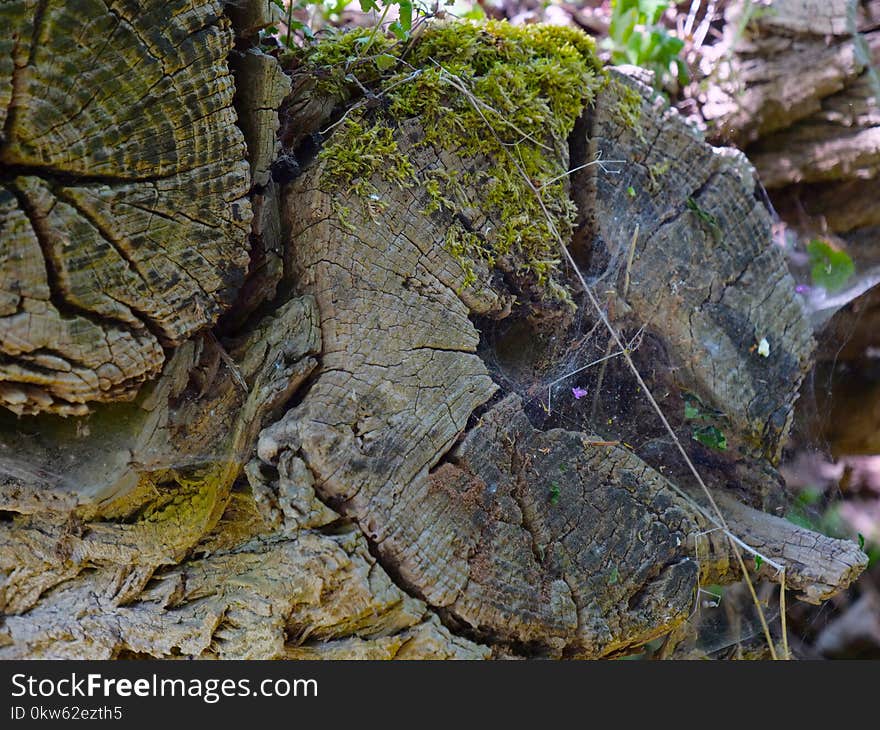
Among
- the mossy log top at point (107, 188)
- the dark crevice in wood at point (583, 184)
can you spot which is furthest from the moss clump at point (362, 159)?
the dark crevice in wood at point (583, 184)

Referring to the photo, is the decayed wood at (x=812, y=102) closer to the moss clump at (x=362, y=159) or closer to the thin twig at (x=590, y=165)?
the thin twig at (x=590, y=165)

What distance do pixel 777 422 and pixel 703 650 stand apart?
92cm

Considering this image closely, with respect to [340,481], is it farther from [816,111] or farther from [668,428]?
[816,111]

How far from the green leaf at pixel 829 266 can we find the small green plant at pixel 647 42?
1.01 metres

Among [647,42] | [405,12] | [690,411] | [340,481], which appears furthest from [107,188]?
[647,42]

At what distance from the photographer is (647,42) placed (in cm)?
334

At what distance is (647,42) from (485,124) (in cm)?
158

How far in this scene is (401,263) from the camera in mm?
2039

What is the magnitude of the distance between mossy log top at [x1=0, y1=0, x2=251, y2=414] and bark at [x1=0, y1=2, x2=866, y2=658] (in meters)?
0.02

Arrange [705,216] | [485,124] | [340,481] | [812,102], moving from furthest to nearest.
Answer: [812,102] → [705,216] → [485,124] → [340,481]

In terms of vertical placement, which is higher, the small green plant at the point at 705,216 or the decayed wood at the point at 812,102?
the decayed wood at the point at 812,102

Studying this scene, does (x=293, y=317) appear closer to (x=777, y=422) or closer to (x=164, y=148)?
(x=164, y=148)

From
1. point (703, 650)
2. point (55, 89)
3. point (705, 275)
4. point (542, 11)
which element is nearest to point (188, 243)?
point (55, 89)

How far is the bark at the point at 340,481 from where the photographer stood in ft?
6.05
